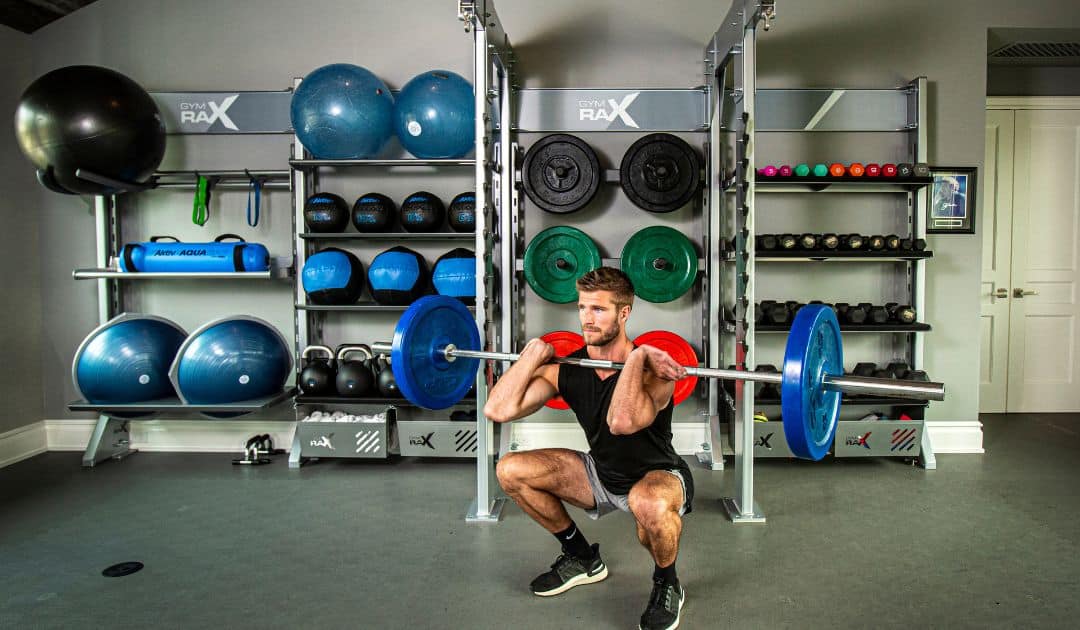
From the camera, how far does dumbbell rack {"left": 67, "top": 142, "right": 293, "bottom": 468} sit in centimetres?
358

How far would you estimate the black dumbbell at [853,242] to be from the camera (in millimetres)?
3553

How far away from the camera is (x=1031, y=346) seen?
4863 mm

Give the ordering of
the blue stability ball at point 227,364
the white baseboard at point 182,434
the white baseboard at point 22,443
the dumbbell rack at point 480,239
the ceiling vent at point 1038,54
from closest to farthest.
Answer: the dumbbell rack at point 480,239
the blue stability ball at point 227,364
the white baseboard at point 22,443
the white baseboard at point 182,434
the ceiling vent at point 1038,54

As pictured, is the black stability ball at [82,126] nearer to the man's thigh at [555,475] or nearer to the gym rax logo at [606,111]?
the gym rax logo at [606,111]

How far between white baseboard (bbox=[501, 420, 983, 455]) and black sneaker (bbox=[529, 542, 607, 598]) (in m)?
1.60

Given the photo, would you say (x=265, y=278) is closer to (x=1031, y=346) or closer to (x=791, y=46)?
(x=791, y=46)

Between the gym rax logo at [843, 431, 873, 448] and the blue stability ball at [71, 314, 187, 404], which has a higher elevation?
the blue stability ball at [71, 314, 187, 404]

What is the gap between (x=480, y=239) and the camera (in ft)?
9.19

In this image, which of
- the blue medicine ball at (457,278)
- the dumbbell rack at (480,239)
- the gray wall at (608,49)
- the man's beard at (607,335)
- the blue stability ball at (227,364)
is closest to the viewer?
the man's beard at (607,335)

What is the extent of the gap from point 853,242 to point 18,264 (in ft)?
15.7

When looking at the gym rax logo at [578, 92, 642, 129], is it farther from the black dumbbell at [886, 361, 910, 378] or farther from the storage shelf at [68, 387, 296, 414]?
the storage shelf at [68, 387, 296, 414]

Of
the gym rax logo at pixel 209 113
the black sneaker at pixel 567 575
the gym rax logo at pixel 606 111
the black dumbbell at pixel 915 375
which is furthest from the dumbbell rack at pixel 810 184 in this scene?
the gym rax logo at pixel 209 113

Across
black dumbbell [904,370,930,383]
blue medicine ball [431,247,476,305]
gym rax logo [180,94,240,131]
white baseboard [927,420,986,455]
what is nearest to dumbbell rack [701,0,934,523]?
black dumbbell [904,370,930,383]

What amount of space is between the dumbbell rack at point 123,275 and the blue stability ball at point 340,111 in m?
0.45
